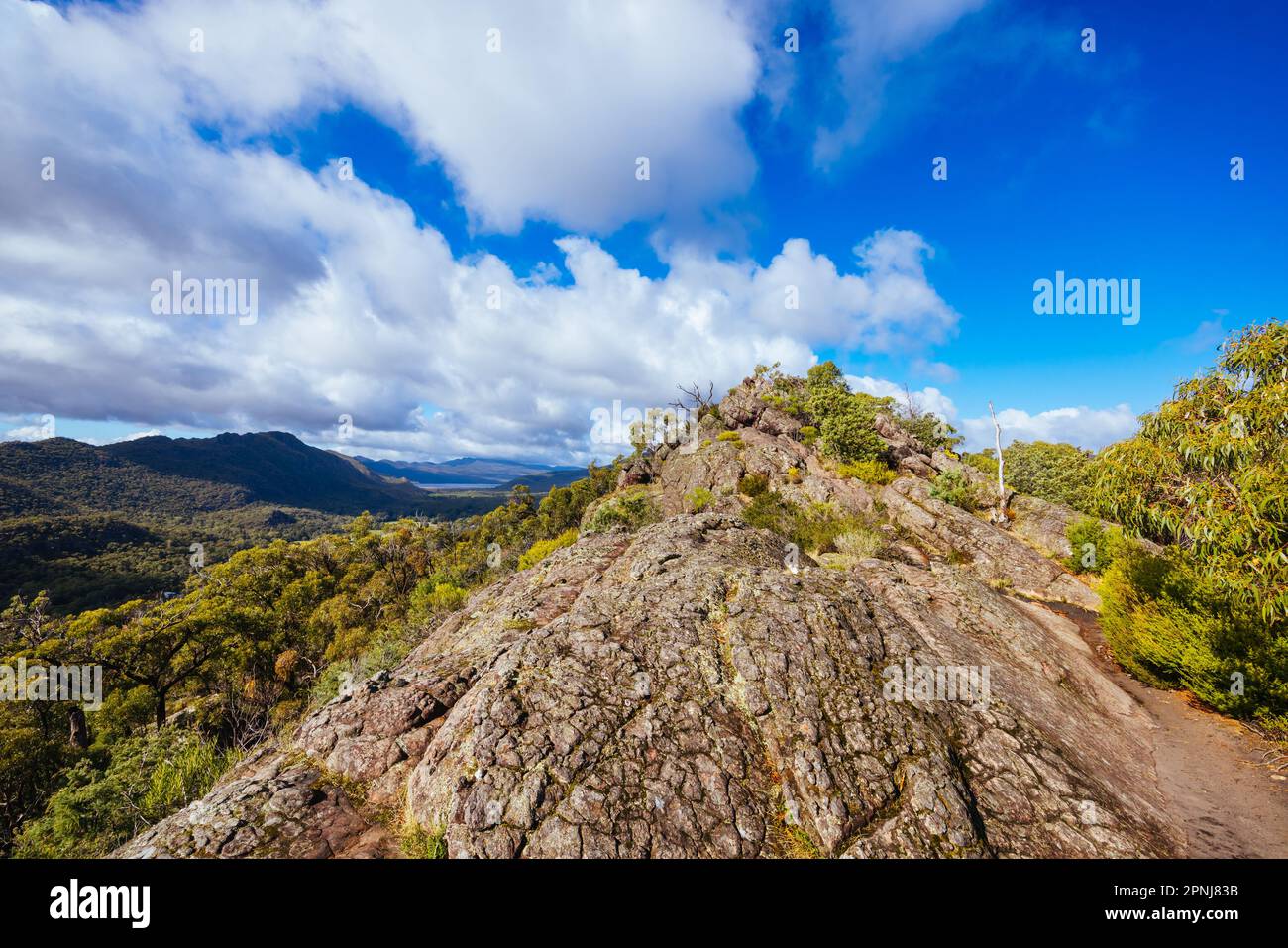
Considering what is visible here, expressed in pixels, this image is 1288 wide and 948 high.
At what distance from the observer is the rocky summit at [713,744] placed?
560 centimetres

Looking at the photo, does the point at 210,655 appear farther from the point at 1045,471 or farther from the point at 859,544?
the point at 1045,471

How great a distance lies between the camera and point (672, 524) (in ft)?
50.4

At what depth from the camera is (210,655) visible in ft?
103

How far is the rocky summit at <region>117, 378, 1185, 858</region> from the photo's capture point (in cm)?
560

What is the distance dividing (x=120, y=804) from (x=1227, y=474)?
2220 cm

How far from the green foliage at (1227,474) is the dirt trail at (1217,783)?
2.60 meters

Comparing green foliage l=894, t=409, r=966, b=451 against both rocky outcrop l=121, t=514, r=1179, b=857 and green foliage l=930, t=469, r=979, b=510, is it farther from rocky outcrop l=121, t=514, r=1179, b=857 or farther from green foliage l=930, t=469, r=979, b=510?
rocky outcrop l=121, t=514, r=1179, b=857

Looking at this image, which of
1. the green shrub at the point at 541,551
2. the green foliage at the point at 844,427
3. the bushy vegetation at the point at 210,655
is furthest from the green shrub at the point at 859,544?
Result: the bushy vegetation at the point at 210,655

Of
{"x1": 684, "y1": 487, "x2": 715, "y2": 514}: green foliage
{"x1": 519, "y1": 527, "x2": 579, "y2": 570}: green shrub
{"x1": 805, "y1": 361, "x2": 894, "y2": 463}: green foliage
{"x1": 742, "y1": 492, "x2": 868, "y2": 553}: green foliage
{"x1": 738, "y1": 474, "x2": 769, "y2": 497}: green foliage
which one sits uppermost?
{"x1": 805, "y1": 361, "x2": 894, "y2": 463}: green foliage

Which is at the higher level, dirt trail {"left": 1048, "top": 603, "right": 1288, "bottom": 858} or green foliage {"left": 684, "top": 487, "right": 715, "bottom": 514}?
green foliage {"left": 684, "top": 487, "right": 715, "bottom": 514}

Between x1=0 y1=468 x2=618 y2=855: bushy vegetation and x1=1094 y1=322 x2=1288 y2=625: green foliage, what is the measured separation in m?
18.7

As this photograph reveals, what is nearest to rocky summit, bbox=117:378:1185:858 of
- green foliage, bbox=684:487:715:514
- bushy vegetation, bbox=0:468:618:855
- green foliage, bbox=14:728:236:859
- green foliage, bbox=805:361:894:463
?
green foliage, bbox=14:728:236:859
